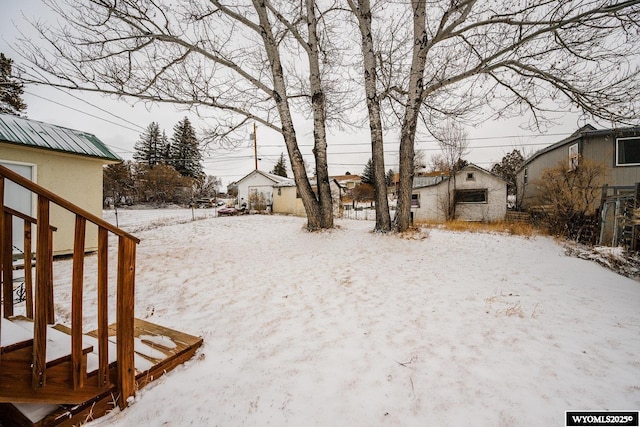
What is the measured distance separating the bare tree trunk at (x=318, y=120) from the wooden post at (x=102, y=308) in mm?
7049

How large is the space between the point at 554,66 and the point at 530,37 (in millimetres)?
1067

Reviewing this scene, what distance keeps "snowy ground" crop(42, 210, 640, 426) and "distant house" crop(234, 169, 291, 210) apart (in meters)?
17.4

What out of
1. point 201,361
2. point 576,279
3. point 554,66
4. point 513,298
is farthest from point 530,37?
point 201,361

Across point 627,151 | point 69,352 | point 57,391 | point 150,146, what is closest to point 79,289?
point 69,352

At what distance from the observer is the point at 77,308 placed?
148 cm

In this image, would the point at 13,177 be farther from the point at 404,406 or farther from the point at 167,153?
the point at 167,153

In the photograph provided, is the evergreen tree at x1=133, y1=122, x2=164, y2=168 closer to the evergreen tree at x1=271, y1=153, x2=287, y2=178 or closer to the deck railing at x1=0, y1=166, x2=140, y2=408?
the evergreen tree at x1=271, y1=153, x2=287, y2=178

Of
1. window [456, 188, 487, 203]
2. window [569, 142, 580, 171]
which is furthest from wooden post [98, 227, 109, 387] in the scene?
window [456, 188, 487, 203]

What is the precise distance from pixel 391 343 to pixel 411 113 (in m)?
6.89

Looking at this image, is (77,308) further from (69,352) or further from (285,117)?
(285,117)

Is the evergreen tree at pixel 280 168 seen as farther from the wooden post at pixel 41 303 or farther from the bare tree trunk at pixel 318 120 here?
the wooden post at pixel 41 303

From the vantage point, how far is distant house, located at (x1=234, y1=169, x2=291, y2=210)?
72.5ft

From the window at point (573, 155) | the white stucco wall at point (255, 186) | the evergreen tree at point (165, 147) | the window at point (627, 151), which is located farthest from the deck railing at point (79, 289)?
the evergreen tree at point (165, 147)

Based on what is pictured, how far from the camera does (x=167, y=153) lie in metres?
39.8
